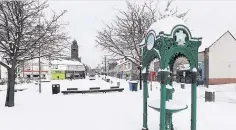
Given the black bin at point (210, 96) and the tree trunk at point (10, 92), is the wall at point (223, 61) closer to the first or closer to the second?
the black bin at point (210, 96)

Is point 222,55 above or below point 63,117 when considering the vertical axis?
above

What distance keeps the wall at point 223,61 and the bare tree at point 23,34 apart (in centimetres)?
2842

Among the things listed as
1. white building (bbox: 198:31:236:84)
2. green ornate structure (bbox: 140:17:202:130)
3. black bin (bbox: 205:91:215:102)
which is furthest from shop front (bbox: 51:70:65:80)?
green ornate structure (bbox: 140:17:202:130)

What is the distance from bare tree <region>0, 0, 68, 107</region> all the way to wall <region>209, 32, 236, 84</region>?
28423 mm

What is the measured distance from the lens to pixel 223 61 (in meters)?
39.3

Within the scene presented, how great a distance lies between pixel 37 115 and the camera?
11.4 m

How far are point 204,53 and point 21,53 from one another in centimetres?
3081

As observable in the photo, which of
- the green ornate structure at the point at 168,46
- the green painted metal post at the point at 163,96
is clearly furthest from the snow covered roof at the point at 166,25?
the green painted metal post at the point at 163,96

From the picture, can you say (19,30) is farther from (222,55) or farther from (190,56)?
(222,55)

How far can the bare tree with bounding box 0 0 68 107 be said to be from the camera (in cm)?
1434

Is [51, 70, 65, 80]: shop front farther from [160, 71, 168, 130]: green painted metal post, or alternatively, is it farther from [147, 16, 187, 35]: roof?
[160, 71, 168, 130]: green painted metal post

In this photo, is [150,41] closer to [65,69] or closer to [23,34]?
[23,34]

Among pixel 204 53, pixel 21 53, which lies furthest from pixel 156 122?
pixel 204 53

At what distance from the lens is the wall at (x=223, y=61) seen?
127 feet
